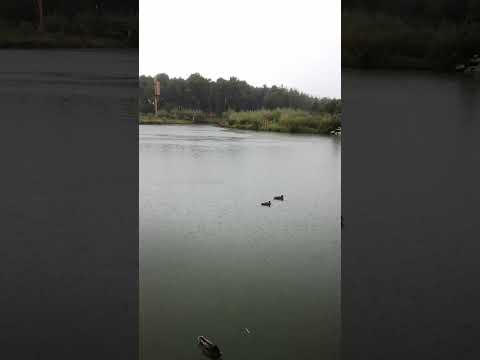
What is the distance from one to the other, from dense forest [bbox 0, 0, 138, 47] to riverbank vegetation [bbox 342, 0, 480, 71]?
138 centimetres

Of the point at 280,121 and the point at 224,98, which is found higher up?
the point at 224,98

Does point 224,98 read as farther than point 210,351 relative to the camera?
Yes

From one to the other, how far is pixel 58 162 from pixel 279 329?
12.0 ft

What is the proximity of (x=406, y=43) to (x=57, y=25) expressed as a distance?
7.38ft

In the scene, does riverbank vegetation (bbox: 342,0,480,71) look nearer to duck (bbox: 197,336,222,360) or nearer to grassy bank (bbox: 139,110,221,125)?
duck (bbox: 197,336,222,360)

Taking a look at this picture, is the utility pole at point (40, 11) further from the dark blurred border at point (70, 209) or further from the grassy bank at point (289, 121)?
the grassy bank at point (289, 121)

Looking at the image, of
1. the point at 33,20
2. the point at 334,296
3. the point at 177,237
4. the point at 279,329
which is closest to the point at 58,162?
the point at 33,20

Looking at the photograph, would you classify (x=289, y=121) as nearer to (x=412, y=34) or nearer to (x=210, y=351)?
(x=210, y=351)

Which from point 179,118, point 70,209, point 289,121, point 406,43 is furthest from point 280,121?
point 406,43

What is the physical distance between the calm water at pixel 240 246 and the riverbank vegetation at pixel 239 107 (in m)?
0.32

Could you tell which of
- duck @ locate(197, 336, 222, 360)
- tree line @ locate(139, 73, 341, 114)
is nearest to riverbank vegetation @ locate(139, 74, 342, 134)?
tree line @ locate(139, 73, 341, 114)

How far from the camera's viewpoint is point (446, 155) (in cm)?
287

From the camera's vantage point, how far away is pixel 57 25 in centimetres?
304

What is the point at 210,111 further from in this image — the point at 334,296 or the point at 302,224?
the point at 334,296
